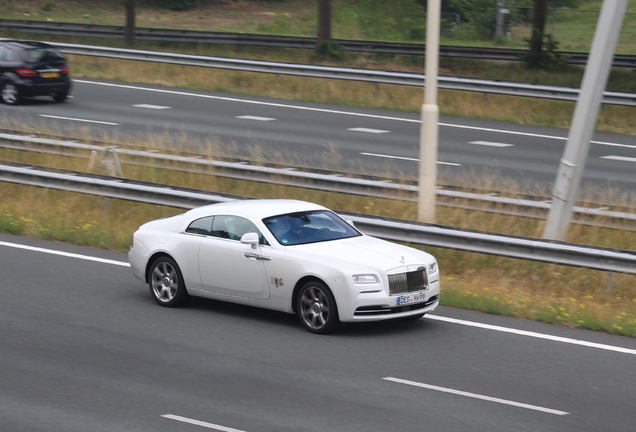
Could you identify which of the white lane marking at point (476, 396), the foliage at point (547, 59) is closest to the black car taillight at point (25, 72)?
the foliage at point (547, 59)

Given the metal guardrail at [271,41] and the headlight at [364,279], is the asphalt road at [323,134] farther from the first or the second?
the headlight at [364,279]

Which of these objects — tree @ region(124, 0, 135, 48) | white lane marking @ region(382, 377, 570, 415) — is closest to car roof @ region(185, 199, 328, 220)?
white lane marking @ region(382, 377, 570, 415)

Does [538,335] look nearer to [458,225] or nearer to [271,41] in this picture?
[458,225]

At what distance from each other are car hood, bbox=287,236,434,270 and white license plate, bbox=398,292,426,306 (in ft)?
1.14

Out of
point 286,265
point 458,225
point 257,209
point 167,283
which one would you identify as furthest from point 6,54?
point 286,265

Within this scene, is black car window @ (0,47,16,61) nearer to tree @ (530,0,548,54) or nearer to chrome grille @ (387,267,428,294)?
tree @ (530,0,548,54)

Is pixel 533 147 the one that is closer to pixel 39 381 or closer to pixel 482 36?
pixel 39 381

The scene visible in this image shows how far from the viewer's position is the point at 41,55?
2602cm

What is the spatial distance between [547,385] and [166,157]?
427 inches

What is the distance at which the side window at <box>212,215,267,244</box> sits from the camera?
10758mm

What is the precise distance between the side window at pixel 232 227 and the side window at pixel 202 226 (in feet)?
0.22

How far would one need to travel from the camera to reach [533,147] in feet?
73.1

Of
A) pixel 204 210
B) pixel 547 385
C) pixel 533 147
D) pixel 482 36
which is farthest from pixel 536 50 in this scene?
pixel 547 385

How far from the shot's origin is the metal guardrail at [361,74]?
25.9 metres
